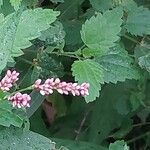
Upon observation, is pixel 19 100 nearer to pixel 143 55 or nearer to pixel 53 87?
pixel 53 87

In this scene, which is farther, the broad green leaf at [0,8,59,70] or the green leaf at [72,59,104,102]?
the green leaf at [72,59,104,102]

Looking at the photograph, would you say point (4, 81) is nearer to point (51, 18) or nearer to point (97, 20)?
point (51, 18)

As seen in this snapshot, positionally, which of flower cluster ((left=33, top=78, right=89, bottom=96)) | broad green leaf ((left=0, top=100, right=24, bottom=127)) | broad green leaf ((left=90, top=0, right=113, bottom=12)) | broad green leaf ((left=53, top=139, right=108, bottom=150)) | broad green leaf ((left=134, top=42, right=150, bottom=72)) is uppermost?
flower cluster ((left=33, top=78, right=89, bottom=96))

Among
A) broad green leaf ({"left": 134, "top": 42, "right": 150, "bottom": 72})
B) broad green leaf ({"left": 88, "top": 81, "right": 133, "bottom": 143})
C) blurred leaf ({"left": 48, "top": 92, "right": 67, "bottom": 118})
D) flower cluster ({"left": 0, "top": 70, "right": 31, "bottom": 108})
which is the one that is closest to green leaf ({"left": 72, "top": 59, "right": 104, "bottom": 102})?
broad green leaf ({"left": 134, "top": 42, "right": 150, "bottom": 72})

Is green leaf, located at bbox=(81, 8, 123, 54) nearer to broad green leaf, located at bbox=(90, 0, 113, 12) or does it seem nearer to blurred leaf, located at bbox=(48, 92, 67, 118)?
broad green leaf, located at bbox=(90, 0, 113, 12)

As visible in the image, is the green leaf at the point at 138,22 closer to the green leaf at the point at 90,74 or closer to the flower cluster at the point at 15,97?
the green leaf at the point at 90,74

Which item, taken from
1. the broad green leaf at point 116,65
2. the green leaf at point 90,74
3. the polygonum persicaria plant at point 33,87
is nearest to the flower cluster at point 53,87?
the polygonum persicaria plant at point 33,87

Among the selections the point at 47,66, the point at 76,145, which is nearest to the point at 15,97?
the point at 47,66
